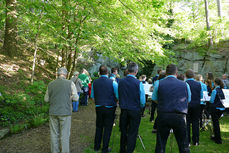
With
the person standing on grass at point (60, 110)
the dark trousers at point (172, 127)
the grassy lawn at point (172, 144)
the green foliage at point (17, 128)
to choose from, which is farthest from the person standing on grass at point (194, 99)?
the green foliage at point (17, 128)

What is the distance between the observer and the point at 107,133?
4293 mm

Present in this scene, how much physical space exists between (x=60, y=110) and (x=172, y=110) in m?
2.45

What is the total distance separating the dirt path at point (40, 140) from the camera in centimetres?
461

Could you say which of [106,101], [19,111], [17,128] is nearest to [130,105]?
[106,101]

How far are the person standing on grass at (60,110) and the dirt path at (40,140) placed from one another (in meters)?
0.82

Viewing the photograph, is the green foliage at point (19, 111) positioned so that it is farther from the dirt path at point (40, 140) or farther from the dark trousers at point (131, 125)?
the dark trousers at point (131, 125)

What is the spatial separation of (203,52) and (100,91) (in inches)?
550

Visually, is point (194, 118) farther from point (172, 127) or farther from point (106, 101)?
point (106, 101)

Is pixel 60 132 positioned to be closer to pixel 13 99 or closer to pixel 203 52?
pixel 13 99

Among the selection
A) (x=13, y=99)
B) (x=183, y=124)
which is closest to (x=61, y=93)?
(x=183, y=124)

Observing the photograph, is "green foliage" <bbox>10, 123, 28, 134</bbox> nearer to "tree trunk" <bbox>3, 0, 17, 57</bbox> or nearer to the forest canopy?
the forest canopy

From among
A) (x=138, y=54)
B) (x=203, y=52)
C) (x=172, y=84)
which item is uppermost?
(x=203, y=52)

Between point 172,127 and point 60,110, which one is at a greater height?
point 60,110

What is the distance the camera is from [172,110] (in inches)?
127
